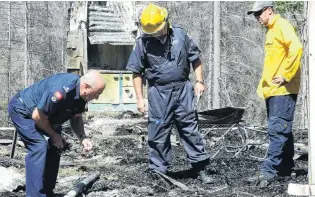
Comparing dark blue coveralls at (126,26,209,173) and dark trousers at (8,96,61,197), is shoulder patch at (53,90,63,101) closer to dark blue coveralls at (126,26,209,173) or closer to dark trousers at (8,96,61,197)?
dark trousers at (8,96,61,197)

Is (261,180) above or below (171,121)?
below

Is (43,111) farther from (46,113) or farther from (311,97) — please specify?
(311,97)

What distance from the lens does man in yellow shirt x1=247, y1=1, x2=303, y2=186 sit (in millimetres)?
6571

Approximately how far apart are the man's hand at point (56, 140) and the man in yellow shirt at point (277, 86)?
6.93 ft

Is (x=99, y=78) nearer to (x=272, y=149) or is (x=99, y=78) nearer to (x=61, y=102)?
(x=61, y=102)

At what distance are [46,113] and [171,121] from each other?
6.69ft

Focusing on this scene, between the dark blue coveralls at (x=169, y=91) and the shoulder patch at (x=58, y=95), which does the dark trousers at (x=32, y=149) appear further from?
the dark blue coveralls at (x=169, y=91)

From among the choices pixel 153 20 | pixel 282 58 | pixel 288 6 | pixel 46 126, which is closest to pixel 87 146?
pixel 46 126

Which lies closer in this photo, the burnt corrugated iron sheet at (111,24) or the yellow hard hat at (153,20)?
the yellow hard hat at (153,20)

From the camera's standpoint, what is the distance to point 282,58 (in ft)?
21.8

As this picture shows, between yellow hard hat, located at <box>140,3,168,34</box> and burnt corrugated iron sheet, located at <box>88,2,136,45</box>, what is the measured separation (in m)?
17.1

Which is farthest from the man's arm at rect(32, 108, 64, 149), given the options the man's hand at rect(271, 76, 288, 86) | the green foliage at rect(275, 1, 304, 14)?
the green foliage at rect(275, 1, 304, 14)

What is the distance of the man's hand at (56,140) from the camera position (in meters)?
5.76

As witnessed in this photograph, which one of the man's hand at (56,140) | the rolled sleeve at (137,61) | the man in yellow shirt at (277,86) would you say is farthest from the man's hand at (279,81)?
the man's hand at (56,140)
